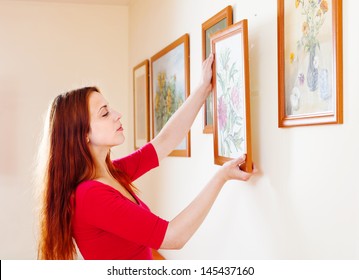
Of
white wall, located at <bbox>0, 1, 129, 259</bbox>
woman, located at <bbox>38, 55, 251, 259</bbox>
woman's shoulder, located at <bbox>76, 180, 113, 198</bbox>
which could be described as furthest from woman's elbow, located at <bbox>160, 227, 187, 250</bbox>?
white wall, located at <bbox>0, 1, 129, 259</bbox>

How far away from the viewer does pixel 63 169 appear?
176 cm

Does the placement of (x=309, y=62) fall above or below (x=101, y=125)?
above

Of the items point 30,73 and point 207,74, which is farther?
point 30,73

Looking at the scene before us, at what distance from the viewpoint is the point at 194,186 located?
2803mm

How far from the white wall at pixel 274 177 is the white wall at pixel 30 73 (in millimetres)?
1826

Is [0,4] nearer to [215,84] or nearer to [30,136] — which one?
[30,136]

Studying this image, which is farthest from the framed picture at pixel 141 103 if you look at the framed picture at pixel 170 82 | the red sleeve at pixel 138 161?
the red sleeve at pixel 138 161

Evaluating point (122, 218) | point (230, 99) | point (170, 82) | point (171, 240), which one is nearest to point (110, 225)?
point (122, 218)

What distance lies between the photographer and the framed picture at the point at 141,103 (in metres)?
3.89

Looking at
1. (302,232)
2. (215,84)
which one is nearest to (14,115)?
(215,84)

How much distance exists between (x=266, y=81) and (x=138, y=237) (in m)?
0.74

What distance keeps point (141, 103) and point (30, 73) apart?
3.67 ft

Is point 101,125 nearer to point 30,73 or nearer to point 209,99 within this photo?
point 209,99

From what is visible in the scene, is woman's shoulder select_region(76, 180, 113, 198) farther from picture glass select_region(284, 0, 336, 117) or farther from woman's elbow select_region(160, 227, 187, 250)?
picture glass select_region(284, 0, 336, 117)
